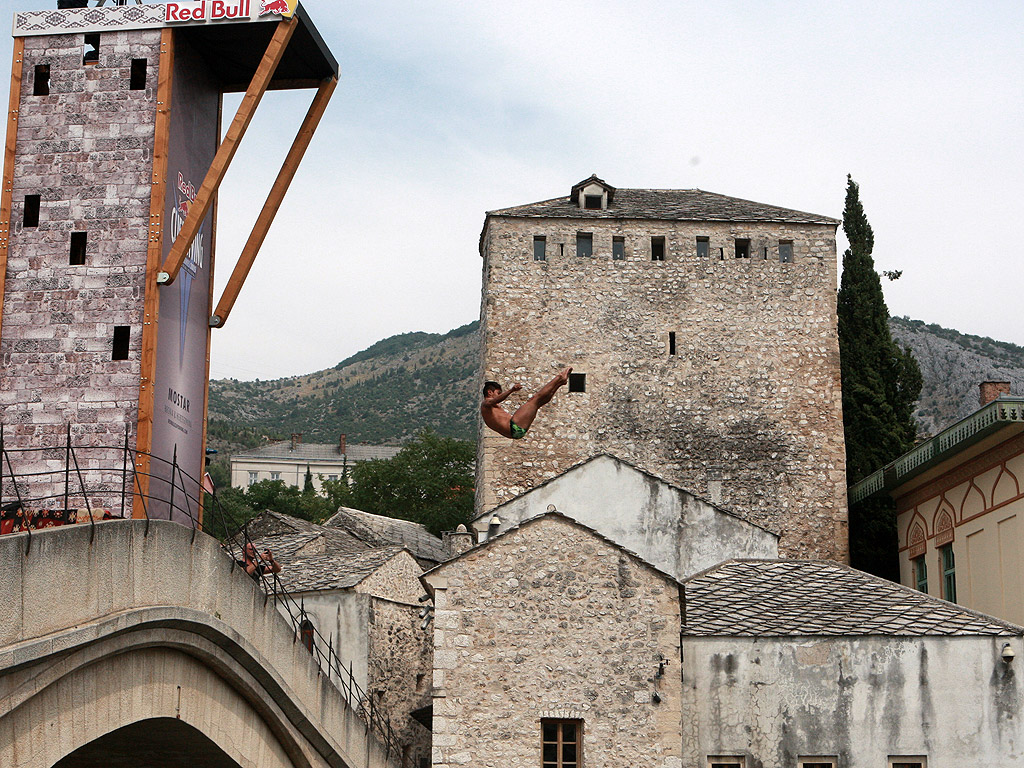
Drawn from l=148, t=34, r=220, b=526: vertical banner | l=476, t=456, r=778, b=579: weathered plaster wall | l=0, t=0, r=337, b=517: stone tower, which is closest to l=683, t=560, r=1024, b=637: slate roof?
l=476, t=456, r=778, b=579: weathered plaster wall

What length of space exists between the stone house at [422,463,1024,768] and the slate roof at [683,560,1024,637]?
69 mm

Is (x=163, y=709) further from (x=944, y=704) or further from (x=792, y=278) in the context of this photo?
(x=792, y=278)

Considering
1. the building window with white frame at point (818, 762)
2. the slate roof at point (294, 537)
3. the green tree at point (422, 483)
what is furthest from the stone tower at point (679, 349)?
the green tree at point (422, 483)

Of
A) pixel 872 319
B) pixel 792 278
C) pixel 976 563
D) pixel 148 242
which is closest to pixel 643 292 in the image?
pixel 792 278

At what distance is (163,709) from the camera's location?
1519cm

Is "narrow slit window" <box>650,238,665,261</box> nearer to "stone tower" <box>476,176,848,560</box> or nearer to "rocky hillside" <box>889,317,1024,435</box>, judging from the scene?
"stone tower" <box>476,176,848,560</box>

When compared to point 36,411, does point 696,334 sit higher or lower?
higher

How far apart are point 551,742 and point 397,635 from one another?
8.45 metres

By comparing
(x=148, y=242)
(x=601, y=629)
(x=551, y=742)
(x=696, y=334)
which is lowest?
(x=551, y=742)

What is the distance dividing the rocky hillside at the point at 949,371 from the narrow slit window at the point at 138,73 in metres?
61.3

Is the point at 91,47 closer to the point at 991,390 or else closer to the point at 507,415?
the point at 507,415

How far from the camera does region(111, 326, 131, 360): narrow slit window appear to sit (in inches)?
617

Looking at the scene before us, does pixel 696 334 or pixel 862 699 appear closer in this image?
pixel 862 699

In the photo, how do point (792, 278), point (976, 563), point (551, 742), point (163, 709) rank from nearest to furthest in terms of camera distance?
point (163, 709) → point (551, 742) → point (976, 563) → point (792, 278)
